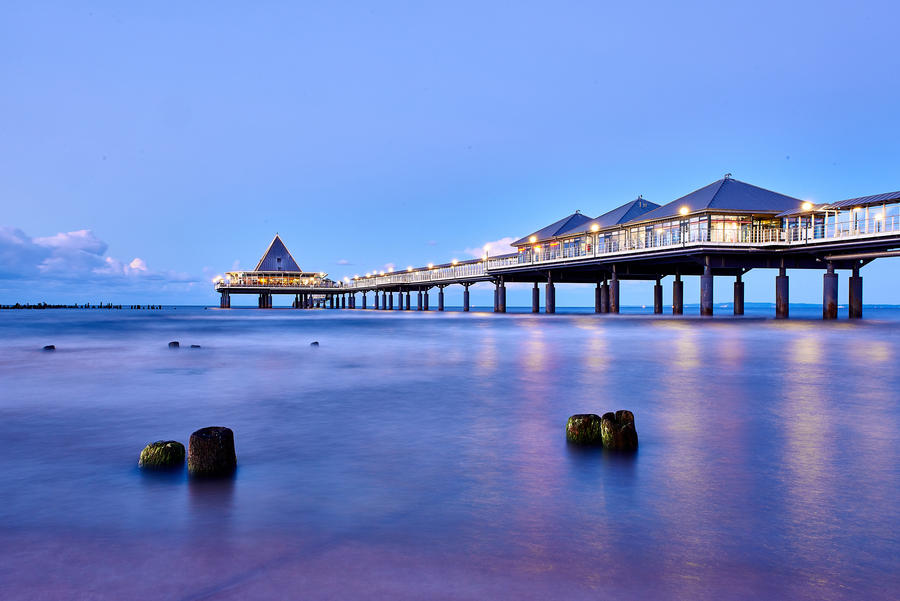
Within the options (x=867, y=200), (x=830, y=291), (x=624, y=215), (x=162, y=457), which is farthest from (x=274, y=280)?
(x=162, y=457)

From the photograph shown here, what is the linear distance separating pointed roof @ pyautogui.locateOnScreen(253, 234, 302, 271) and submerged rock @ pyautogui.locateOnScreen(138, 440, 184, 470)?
136 m

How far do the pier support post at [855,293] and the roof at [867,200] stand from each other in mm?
7432

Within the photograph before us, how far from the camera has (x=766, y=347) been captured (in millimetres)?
24281

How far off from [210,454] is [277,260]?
453 ft

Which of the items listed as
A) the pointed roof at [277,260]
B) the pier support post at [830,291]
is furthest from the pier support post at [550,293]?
the pointed roof at [277,260]

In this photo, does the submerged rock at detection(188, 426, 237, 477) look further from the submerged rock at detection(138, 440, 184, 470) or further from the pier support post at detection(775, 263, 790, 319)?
the pier support post at detection(775, 263, 790, 319)

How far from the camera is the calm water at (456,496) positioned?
4281 mm

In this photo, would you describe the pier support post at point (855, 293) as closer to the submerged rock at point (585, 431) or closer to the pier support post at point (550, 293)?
the pier support post at point (550, 293)

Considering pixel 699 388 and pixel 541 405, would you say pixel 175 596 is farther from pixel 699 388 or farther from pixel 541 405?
pixel 699 388

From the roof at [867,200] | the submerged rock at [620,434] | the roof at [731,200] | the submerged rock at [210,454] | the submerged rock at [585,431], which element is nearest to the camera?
the submerged rock at [210,454]

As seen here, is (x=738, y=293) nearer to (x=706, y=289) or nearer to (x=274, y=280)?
(x=706, y=289)

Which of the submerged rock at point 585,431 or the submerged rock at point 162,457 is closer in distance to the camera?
the submerged rock at point 162,457

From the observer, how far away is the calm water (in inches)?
169

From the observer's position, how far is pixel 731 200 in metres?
48.5
